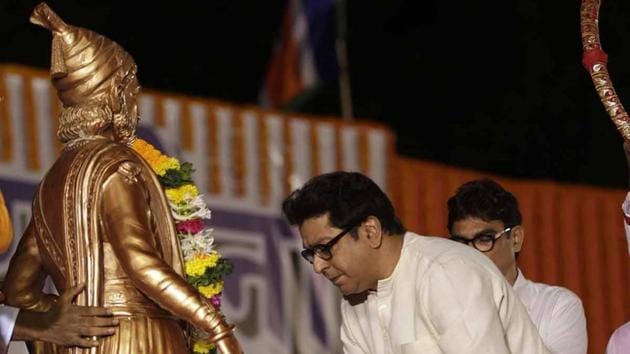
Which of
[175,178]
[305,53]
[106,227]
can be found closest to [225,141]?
[305,53]

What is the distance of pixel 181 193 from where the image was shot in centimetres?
598

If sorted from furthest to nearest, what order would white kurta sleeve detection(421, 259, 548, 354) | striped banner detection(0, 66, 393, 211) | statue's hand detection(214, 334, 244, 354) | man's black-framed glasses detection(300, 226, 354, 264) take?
striped banner detection(0, 66, 393, 211) → statue's hand detection(214, 334, 244, 354) → man's black-framed glasses detection(300, 226, 354, 264) → white kurta sleeve detection(421, 259, 548, 354)

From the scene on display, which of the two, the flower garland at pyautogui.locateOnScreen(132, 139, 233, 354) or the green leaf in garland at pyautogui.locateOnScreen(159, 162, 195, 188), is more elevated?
the green leaf in garland at pyautogui.locateOnScreen(159, 162, 195, 188)

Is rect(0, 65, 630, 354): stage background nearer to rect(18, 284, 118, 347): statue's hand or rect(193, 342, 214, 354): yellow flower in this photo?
rect(193, 342, 214, 354): yellow flower

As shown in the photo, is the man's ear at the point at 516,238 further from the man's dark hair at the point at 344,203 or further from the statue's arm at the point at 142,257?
the statue's arm at the point at 142,257

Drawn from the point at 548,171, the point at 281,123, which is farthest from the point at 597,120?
the point at 281,123

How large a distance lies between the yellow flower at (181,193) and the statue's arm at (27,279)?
506 mm

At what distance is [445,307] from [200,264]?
1185 millimetres

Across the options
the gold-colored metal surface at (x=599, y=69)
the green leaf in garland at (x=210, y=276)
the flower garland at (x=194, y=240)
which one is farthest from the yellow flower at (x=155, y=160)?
the gold-colored metal surface at (x=599, y=69)

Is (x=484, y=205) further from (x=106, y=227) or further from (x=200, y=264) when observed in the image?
(x=106, y=227)

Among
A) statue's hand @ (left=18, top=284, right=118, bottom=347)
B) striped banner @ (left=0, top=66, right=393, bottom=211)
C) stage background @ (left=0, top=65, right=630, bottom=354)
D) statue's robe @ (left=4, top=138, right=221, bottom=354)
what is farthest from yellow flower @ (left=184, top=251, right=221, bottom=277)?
striped banner @ (left=0, top=66, right=393, bottom=211)

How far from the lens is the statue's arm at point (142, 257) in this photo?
5.41 metres

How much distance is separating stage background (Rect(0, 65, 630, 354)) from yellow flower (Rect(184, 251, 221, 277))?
282cm

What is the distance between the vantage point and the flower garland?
231 inches
